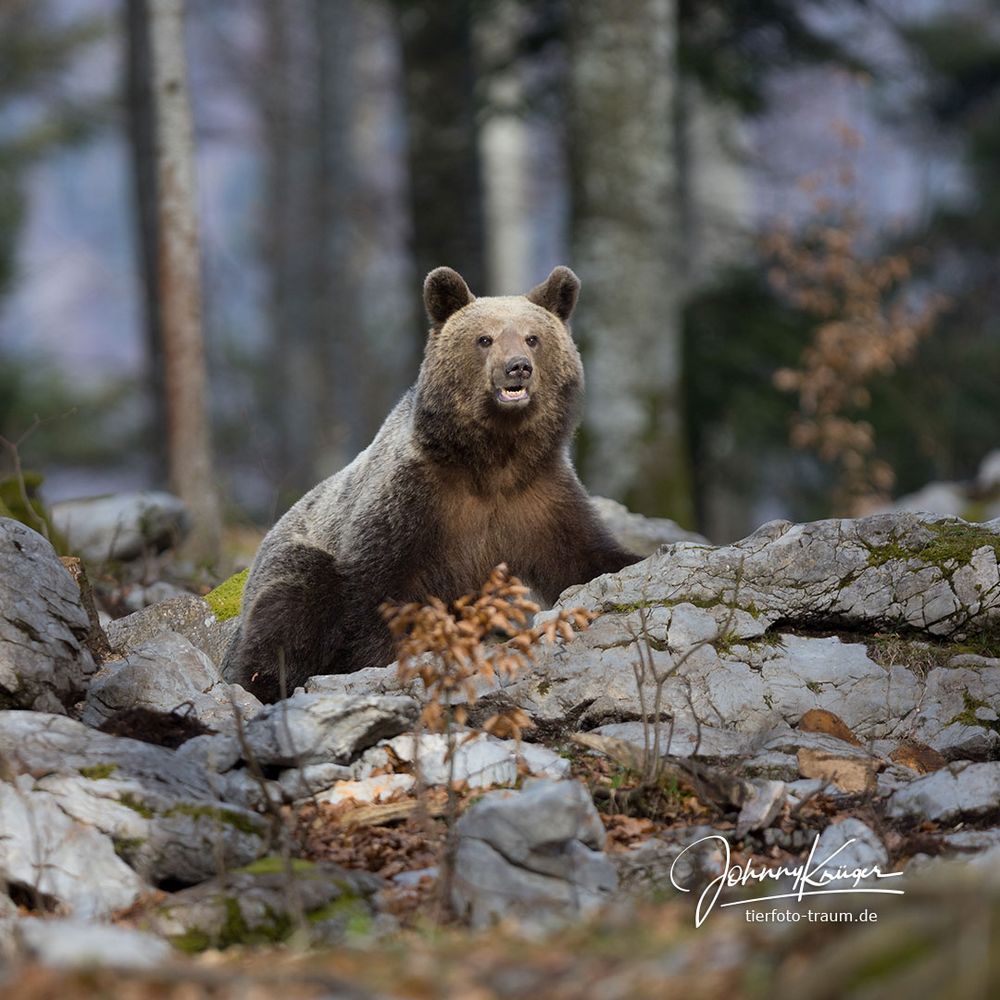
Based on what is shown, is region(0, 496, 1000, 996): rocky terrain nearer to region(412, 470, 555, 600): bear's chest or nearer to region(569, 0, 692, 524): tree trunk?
region(412, 470, 555, 600): bear's chest

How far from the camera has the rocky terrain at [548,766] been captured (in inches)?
152

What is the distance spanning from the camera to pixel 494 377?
21.1 ft

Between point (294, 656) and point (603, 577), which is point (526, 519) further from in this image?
point (294, 656)

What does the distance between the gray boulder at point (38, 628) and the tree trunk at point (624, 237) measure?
646 centimetres

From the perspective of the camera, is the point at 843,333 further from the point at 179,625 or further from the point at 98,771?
the point at 98,771

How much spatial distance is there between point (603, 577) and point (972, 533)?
Answer: 1482 mm

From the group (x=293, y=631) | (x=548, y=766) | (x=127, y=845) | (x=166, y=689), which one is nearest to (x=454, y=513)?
(x=293, y=631)

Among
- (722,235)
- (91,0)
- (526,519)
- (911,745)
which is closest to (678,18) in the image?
(722,235)

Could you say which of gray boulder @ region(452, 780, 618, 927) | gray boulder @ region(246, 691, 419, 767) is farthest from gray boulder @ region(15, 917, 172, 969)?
gray boulder @ region(246, 691, 419, 767)

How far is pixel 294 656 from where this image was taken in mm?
6539

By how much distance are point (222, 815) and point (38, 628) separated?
1398mm

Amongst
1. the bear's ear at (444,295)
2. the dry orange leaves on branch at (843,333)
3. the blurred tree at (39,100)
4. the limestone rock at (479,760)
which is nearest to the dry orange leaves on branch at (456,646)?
the limestone rock at (479,760)

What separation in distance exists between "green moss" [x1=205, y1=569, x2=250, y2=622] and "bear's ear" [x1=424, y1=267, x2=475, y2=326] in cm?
175
